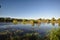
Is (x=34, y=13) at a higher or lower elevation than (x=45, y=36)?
higher

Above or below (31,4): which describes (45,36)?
below

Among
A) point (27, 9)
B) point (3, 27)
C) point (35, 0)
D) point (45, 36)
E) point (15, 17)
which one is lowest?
point (45, 36)

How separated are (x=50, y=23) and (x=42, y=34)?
0.22 metres

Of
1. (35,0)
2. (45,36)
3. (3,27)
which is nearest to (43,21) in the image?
(45,36)

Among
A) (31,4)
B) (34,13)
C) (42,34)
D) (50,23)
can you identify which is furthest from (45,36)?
(31,4)

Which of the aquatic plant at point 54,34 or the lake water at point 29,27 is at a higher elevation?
the lake water at point 29,27

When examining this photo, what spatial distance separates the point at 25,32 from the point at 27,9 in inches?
14.9

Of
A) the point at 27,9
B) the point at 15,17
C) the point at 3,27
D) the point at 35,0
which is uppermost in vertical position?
the point at 35,0

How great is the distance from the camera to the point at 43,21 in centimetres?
198

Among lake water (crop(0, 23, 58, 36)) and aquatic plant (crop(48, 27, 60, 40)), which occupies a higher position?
lake water (crop(0, 23, 58, 36))

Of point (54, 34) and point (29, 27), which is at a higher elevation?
point (29, 27)

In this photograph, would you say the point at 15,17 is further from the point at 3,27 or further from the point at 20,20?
the point at 3,27

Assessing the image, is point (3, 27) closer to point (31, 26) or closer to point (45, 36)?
point (31, 26)

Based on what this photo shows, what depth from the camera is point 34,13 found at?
199cm
